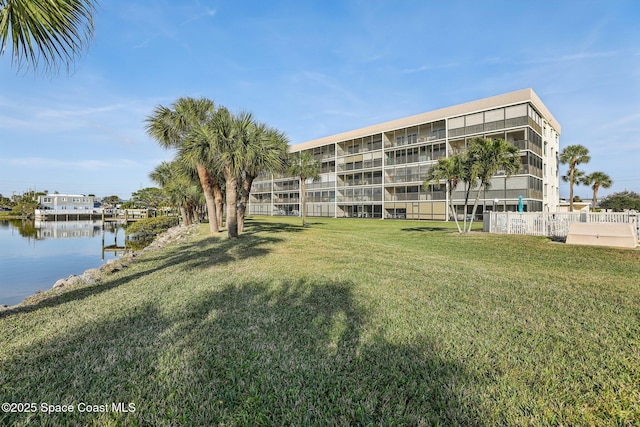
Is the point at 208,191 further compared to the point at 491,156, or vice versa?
the point at 208,191

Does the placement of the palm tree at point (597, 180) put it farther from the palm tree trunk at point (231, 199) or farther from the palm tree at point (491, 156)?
the palm tree trunk at point (231, 199)

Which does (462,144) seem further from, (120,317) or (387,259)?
(120,317)

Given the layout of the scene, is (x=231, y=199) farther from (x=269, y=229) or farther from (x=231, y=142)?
(x=269, y=229)

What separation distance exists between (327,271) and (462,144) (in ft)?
115

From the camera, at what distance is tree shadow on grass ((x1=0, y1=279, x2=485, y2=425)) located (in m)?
2.34

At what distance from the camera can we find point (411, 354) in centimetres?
328

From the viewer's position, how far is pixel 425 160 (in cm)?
3912

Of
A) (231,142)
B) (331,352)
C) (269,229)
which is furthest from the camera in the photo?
(269,229)

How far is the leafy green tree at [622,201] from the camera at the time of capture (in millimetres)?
55094

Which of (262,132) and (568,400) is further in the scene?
(262,132)

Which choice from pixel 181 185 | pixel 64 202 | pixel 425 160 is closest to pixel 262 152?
pixel 181 185

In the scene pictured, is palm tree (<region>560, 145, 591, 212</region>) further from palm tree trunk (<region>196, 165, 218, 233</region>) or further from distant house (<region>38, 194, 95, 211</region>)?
distant house (<region>38, 194, 95, 211</region>)

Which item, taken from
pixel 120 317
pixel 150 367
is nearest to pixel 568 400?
pixel 150 367

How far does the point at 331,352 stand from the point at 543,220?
1786 cm
